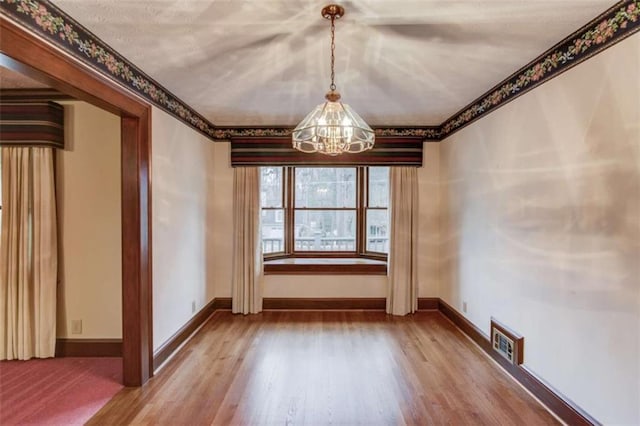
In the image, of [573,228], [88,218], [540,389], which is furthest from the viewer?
[88,218]

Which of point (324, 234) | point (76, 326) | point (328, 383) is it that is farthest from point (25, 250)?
point (324, 234)

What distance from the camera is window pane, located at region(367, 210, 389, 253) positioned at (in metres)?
4.41

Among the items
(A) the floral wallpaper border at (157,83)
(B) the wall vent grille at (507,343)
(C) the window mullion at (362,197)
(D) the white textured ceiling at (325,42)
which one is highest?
(D) the white textured ceiling at (325,42)

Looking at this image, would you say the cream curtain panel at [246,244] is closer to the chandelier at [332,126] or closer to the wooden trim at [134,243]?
the wooden trim at [134,243]

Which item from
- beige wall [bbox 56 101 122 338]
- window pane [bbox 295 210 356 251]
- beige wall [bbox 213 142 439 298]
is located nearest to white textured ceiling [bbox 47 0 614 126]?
beige wall [bbox 56 101 122 338]

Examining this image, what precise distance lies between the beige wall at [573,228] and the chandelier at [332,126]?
1296mm

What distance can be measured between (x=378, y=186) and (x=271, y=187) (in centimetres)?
155

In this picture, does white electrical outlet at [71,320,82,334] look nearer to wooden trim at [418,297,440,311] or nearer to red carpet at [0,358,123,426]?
red carpet at [0,358,123,426]

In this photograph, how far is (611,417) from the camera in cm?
169

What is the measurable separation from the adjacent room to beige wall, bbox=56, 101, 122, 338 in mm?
19

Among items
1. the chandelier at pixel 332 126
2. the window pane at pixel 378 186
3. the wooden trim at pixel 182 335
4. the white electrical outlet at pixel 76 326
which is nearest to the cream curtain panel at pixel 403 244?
the window pane at pixel 378 186

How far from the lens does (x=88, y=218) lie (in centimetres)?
285

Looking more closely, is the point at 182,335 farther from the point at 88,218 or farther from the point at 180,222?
the point at 88,218

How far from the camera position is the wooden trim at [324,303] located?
13.6 ft
